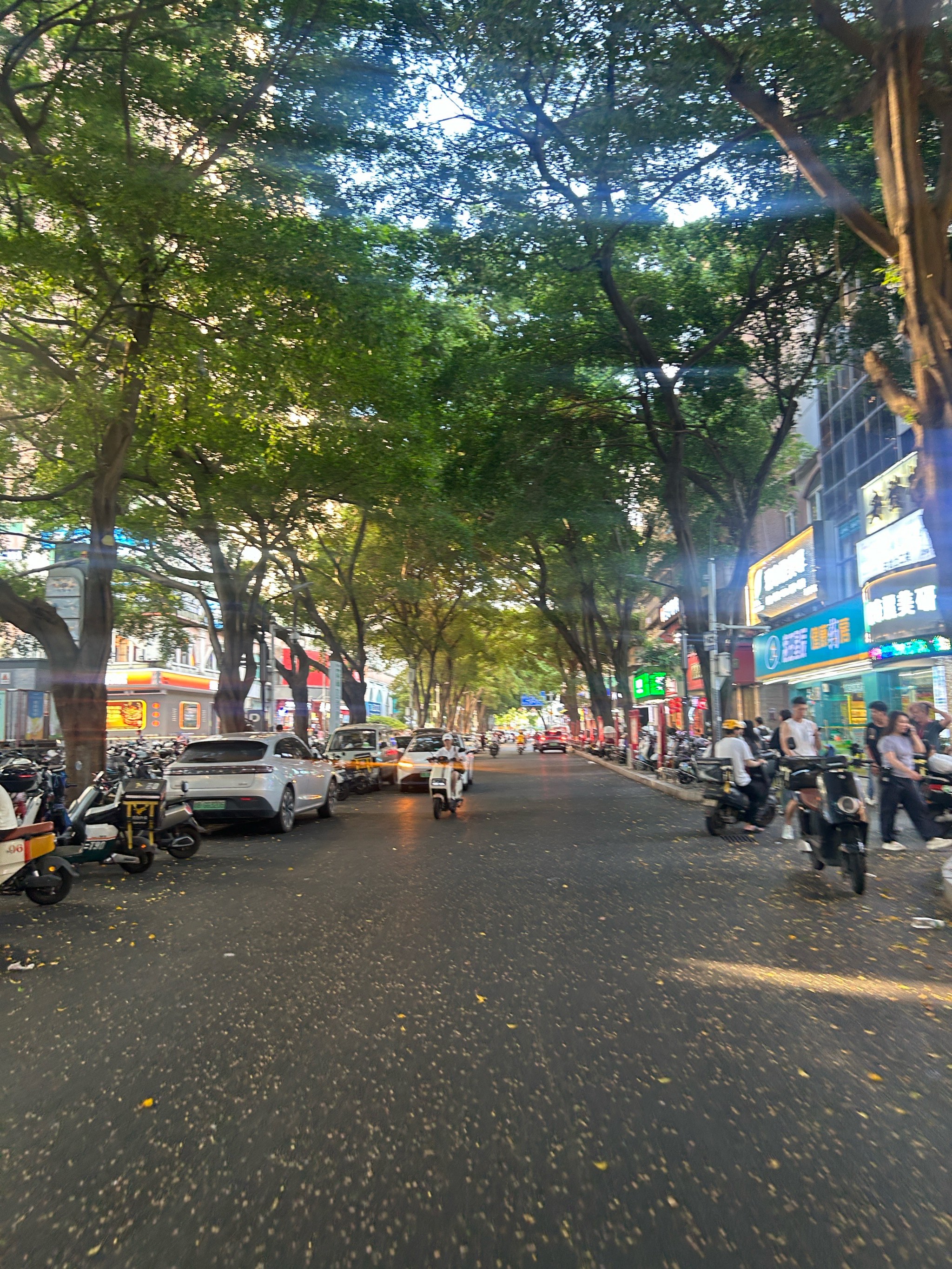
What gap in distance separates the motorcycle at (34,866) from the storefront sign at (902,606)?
1666cm

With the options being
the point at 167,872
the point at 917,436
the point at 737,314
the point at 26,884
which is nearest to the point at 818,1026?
the point at 917,436

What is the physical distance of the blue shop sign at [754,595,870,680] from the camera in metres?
A: 26.7

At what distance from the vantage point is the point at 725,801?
14492 millimetres

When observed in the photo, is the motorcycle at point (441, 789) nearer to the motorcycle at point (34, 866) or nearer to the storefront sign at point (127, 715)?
the motorcycle at point (34, 866)

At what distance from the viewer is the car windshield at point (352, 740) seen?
2847cm

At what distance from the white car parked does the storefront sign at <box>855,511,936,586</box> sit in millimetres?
11076

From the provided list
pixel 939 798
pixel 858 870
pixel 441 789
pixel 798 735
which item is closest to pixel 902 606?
pixel 798 735

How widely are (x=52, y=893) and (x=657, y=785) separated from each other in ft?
61.3

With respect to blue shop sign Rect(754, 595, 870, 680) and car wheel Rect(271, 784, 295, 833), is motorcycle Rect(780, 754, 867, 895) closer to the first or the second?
car wheel Rect(271, 784, 295, 833)

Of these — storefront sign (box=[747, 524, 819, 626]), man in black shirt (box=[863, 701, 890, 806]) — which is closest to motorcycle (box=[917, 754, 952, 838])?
man in black shirt (box=[863, 701, 890, 806])

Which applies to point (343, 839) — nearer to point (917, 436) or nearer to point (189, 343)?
point (189, 343)

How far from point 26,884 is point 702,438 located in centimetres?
1803

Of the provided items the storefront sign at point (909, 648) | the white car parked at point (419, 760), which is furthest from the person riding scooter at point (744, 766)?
the white car parked at point (419, 760)

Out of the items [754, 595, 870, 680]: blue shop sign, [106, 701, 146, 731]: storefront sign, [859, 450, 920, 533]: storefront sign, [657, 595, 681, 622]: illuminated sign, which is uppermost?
[657, 595, 681, 622]: illuminated sign
